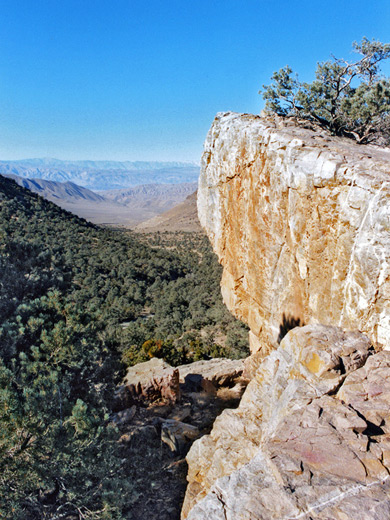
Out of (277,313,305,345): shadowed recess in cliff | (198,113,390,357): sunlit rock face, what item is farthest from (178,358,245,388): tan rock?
(277,313,305,345): shadowed recess in cliff

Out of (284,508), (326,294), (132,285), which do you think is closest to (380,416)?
(284,508)

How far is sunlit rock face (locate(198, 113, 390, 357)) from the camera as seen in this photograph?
24.3ft

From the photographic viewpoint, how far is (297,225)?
968 cm

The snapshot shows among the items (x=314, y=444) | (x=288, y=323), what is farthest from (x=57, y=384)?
(x=288, y=323)

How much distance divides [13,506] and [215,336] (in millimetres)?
22839

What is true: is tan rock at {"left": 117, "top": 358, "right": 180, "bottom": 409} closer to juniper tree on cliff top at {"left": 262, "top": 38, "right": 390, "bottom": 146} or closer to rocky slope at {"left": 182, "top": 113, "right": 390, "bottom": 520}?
rocky slope at {"left": 182, "top": 113, "right": 390, "bottom": 520}

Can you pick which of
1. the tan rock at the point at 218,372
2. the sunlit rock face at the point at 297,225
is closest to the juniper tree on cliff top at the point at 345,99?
the sunlit rock face at the point at 297,225

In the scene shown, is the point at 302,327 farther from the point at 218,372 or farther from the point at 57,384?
the point at 218,372

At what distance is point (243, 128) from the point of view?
11680 millimetres

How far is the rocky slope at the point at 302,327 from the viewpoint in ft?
15.0

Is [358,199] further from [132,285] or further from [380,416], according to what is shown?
[132,285]

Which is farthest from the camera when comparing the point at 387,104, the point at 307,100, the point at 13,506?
the point at 307,100

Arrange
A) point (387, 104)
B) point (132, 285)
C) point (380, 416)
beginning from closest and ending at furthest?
point (380, 416) < point (387, 104) < point (132, 285)

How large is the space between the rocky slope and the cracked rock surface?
18 mm
